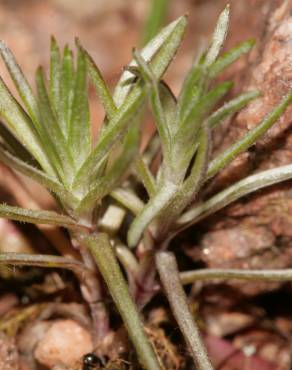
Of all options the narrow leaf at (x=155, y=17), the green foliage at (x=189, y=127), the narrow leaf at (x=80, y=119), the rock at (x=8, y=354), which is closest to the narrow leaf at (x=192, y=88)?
the green foliage at (x=189, y=127)

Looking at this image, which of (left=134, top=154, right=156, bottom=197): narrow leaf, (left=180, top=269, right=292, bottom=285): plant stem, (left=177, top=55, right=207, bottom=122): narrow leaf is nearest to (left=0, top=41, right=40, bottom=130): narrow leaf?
(left=134, top=154, right=156, bottom=197): narrow leaf

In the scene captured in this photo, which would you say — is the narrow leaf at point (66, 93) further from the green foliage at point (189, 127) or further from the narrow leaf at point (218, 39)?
the narrow leaf at point (218, 39)

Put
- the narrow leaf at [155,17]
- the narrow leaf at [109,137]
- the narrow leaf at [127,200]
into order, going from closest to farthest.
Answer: the narrow leaf at [109,137]
the narrow leaf at [127,200]
the narrow leaf at [155,17]

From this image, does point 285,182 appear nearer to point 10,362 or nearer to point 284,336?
point 284,336

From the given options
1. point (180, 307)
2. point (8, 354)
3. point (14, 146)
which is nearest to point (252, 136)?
point (180, 307)

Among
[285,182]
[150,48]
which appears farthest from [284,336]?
[150,48]

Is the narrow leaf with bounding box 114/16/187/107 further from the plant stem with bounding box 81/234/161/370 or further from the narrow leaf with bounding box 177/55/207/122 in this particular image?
the plant stem with bounding box 81/234/161/370

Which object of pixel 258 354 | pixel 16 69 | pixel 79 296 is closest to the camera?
pixel 16 69

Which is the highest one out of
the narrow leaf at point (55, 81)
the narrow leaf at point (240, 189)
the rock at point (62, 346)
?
the narrow leaf at point (55, 81)
